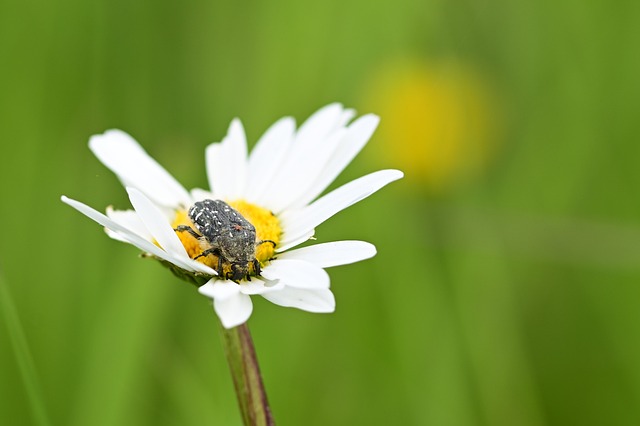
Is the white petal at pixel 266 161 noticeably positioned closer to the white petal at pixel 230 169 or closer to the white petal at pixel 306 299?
the white petal at pixel 230 169

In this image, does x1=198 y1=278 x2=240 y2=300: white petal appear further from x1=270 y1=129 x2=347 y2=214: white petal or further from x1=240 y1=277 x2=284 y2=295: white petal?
x1=270 y1=129 x2=347 y2=214: white petal

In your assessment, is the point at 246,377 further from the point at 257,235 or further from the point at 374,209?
the point at 374,209

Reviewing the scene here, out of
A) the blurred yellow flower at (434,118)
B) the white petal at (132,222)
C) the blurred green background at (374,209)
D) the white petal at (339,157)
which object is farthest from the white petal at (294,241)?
the blurred yellow flower at (434,118)

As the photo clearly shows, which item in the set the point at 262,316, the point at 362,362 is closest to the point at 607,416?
the point at 362,362

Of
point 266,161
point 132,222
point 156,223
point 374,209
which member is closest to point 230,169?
point 266,161

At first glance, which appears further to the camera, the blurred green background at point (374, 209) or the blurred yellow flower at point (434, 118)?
the blurred yellow flower at point (434, 118)

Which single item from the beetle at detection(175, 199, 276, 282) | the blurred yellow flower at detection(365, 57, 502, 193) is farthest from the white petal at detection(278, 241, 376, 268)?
the blurred yellow flower at detection(365, 57, 502, 193)

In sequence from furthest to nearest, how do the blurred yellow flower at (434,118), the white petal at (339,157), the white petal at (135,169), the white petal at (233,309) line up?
the blurred yellow flower at (434,118)
the white petal at (135,169)
the white petal at (339,157)
the white petal at (233,309)
